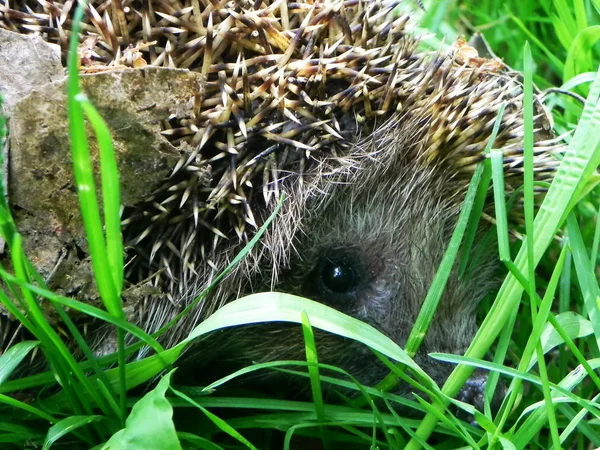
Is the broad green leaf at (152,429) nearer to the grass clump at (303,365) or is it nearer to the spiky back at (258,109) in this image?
the grass clump at (303,365)

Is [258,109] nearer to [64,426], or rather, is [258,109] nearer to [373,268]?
[373,268]

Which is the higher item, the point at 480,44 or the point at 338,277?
the point at 480,44

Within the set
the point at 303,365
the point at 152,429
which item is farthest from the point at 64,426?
the point at 303,365

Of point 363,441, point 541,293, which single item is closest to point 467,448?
point 363,441

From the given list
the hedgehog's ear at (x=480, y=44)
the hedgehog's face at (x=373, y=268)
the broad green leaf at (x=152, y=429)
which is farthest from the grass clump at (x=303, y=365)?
the hedgehog's ear at (x=480, y=44)

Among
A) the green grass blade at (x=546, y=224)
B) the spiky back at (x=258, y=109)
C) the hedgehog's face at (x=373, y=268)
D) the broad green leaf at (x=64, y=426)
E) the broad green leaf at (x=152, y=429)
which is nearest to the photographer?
the broad green leaf at (x=152, y=429)

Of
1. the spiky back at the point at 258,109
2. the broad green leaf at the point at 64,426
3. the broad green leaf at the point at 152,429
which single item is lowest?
the broad green leaf at the point at 64,426

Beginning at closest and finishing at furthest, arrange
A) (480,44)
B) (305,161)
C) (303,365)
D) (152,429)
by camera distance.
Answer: (152,429) → (303,365) → (305,161) → (480,44)
